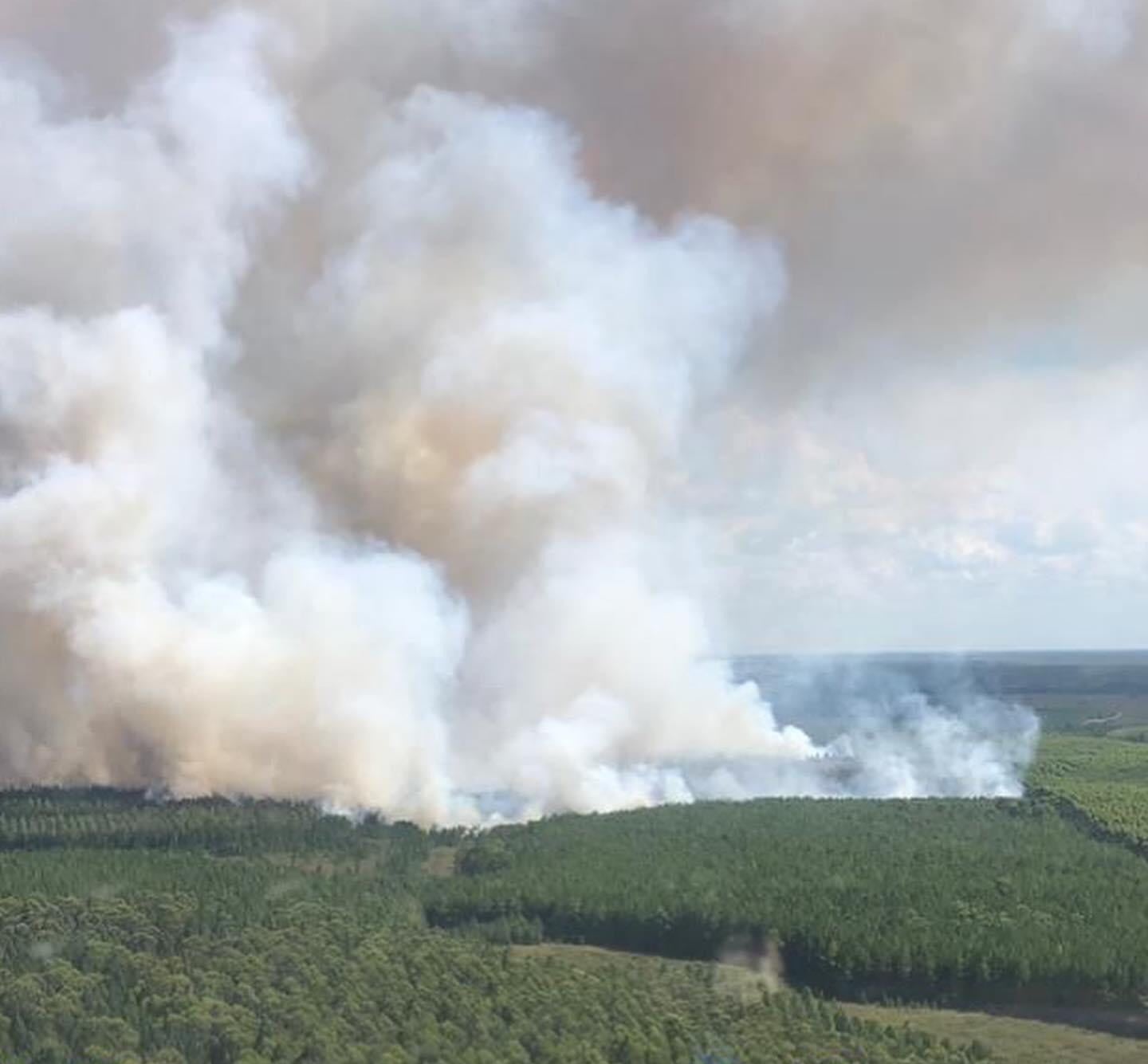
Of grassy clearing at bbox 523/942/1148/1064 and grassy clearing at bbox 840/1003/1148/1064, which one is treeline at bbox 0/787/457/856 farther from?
grassy clearing at bbox 840/1003/1148/1064

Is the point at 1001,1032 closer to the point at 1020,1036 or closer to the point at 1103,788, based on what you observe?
the point at 1020,1036

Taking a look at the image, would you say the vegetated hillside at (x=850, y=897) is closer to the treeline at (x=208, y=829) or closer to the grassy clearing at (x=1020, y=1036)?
the grassy clearing at (x=1020, y=1036)

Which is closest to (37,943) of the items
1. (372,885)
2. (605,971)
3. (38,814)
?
(605,971)

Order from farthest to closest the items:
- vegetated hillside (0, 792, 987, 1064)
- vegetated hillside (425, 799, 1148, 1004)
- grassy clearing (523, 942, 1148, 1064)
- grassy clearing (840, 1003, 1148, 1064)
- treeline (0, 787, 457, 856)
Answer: treeline (0, 787, 457, 856), vegetated hillside (425, 799, 1148, 1004), grassy clearing (523, 942, 1148, 1064), grassy clearing (840, 1003, 1148, 1064), vegetated hillside (0, 792, 987, 1064)

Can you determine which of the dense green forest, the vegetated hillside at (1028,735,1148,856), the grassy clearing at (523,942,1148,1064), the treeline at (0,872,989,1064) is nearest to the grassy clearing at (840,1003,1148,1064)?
the grassy clearing at (523,942,1148,1064)

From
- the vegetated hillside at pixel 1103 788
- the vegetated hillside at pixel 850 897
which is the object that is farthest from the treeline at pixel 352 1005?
the vegetated hillside at pixel 1103 788

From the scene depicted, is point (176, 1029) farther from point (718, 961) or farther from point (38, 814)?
point (38, 814)

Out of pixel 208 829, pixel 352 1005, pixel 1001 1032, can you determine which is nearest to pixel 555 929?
pixel 1001 1032
